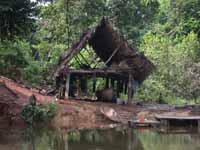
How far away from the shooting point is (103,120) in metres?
22.1

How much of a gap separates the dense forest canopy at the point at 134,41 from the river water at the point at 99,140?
7.91 metres

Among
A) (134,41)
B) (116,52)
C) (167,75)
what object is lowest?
(167,75)

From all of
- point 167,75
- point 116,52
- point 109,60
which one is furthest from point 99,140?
point 167,75

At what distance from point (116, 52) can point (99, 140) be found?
9637 mm

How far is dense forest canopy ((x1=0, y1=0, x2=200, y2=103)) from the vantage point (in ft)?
Answer: 99.9

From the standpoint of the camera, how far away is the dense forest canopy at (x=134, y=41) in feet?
99.9

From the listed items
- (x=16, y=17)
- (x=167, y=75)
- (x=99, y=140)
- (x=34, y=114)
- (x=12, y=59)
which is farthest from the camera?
(x=167, y=75)

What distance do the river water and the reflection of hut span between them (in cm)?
501

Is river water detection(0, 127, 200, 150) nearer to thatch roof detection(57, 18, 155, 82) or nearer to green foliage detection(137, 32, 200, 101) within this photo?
thatch roof detection(57, 18, 155, 82)

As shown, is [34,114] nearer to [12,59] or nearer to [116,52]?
[116,52]

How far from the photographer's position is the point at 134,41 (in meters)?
40.5

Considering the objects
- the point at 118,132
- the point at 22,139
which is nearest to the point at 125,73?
the point at 118,132

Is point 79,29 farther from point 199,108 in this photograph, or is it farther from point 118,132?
point 118,132

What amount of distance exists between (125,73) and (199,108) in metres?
4.79
